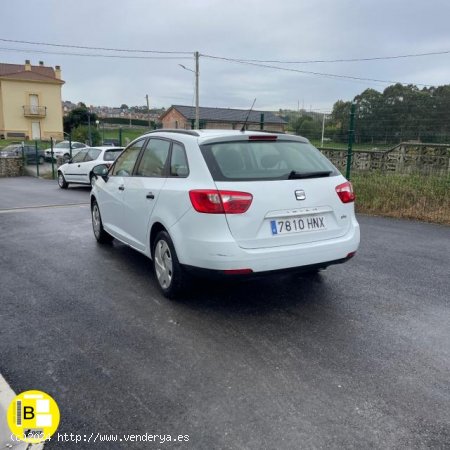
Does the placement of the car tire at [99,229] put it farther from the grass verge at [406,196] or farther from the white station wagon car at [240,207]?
the grass verge at [406,196]

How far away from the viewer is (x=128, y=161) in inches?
213

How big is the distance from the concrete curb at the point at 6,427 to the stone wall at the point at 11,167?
2489 centimetres

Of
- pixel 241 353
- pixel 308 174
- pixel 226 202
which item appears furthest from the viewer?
pixel 308 174

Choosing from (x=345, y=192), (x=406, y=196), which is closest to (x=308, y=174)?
(x=345, y=192)

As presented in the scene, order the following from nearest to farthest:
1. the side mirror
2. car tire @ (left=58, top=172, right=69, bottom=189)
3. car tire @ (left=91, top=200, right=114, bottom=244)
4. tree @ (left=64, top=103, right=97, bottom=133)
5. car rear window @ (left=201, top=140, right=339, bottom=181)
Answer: car rear window @ (left=201, top=140, right=339, bottom=181) → the side mirror → car tire @ (left=91, top=200, right=114, bottom=244) → car tire @ (left=58, top=172, right=69, bottom=189) → tree @ (left=64, top=103, right=97, bottom=133)

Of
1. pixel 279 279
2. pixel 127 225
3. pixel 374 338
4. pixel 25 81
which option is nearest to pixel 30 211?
pixel 127 225

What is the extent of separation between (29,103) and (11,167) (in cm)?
3629

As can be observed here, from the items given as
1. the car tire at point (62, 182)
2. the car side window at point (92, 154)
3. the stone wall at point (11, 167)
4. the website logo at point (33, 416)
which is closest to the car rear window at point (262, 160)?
the website logo at point (33, 416)

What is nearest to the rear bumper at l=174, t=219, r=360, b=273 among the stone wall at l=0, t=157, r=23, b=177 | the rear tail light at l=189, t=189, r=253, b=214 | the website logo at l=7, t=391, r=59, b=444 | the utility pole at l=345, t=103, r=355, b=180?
the rear tail light at l=189, t=189, r=253, b=214

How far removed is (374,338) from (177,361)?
5.22ft

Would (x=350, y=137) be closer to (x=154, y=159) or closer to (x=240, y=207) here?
(x=154, y=159)

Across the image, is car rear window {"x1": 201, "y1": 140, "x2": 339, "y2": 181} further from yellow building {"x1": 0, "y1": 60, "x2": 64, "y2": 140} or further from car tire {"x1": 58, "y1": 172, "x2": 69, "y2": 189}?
yellow building {"x1": 0, "y1": 60, "x2": 64, "y2": 140}

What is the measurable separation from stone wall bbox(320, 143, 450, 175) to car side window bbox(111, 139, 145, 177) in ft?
21.3

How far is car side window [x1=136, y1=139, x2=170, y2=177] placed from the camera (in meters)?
4.51
